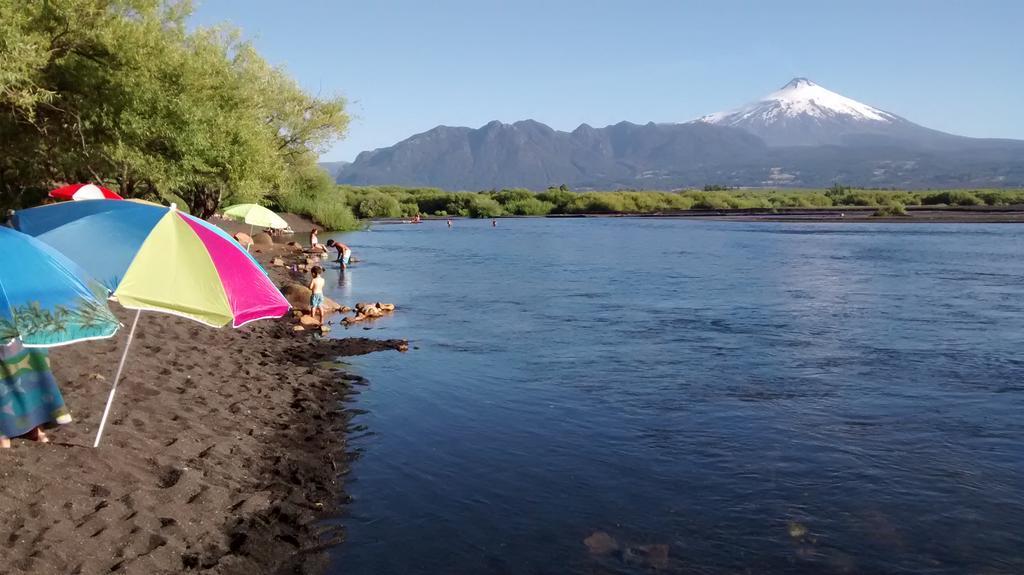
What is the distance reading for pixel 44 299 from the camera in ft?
18.8

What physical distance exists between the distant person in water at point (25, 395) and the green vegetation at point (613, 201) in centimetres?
9107

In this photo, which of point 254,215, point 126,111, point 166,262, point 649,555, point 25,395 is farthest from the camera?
point 126,111

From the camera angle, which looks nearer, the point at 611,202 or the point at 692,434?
the point at 692,434

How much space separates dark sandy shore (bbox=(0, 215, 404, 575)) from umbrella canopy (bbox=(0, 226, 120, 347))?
6.67ft

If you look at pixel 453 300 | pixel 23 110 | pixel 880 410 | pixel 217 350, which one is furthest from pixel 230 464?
pixel 23 110

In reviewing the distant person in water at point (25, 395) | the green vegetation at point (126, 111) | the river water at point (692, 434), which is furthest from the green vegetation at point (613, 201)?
the distant person in water at point (25, 395)

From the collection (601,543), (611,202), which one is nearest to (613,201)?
(611,202)

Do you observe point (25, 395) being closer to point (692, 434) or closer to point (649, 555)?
point (649, 555)

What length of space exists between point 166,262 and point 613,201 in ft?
372

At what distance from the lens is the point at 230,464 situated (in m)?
9.49

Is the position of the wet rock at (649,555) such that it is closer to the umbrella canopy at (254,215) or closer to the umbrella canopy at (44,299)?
the umbrella canopy at (44,299)

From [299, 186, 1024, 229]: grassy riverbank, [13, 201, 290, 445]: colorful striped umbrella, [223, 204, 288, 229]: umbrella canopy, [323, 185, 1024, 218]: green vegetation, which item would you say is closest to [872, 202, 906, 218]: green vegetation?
[299, 186, 1024, 229]: grassy riverbank

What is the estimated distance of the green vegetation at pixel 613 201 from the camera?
103250 mm

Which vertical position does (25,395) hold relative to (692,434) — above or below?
above
